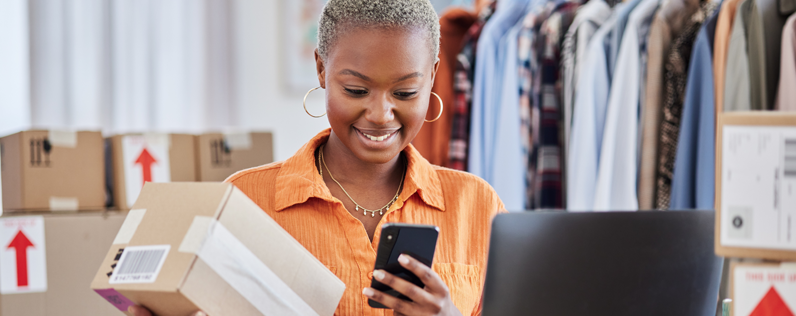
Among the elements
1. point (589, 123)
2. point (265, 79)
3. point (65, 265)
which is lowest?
point (65, 265)

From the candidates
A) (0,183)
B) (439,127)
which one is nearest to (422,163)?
(439,127)

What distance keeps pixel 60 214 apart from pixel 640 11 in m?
1.79

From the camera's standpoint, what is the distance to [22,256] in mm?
1611

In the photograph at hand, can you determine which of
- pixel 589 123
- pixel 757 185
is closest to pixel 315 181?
pixel 757 185

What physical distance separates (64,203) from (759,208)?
1.76 metres

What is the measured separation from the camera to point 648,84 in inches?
65.3

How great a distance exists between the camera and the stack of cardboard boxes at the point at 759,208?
1.81 ft

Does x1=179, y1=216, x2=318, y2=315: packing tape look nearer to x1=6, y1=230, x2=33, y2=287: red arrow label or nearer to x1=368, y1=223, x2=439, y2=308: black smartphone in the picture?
x1=368, y1=223, x2=439, y2=308: black smartphone

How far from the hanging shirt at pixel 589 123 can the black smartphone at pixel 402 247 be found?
1.15m

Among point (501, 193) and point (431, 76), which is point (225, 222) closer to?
point (431, 76)

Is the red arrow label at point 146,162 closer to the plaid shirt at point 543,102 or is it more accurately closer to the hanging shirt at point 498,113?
the hanging shirt at point 498,113

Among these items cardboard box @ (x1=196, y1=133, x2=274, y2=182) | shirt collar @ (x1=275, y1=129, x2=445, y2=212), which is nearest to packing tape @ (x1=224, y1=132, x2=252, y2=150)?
cardboard box @ (x1=196, y1=133, x2=274, y2=182)

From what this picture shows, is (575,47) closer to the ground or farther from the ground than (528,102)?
farther from the ground

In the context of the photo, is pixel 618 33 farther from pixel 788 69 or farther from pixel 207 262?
pixel 207 262
